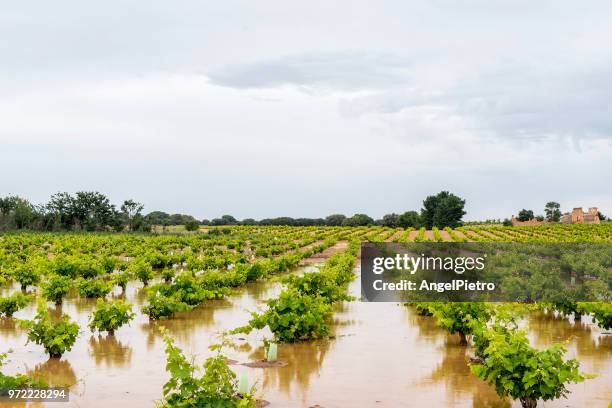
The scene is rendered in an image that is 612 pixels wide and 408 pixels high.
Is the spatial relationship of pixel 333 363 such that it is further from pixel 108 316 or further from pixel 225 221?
pixel 225 221

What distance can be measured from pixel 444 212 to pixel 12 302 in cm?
9787

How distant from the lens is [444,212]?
110 meters

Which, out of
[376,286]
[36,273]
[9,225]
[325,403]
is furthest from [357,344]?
[9,225]

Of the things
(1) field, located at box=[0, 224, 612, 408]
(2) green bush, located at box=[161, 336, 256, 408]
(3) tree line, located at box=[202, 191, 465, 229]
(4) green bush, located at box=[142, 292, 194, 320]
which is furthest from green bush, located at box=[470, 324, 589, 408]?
(3) tree line, located at box=[202, 191, 465, 229]

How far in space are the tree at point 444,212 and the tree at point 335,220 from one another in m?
13.1

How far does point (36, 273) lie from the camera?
2322 cm

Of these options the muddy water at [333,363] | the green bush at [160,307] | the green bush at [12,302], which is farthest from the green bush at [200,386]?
the green bush at [12,302]

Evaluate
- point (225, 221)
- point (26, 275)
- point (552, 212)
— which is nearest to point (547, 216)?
point (552, 212)

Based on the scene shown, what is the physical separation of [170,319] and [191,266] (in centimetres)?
1017

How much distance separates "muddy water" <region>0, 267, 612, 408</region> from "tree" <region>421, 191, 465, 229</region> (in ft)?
306

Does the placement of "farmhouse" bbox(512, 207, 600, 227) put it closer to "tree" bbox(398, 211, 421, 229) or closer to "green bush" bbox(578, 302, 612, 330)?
"tree" bbox(398, 211, 421, 229)

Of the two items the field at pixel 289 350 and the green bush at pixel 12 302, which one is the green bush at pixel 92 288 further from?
the green bush at pixel 12 302

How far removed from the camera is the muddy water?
10164 millimetres

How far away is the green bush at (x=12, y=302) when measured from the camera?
16500mm
